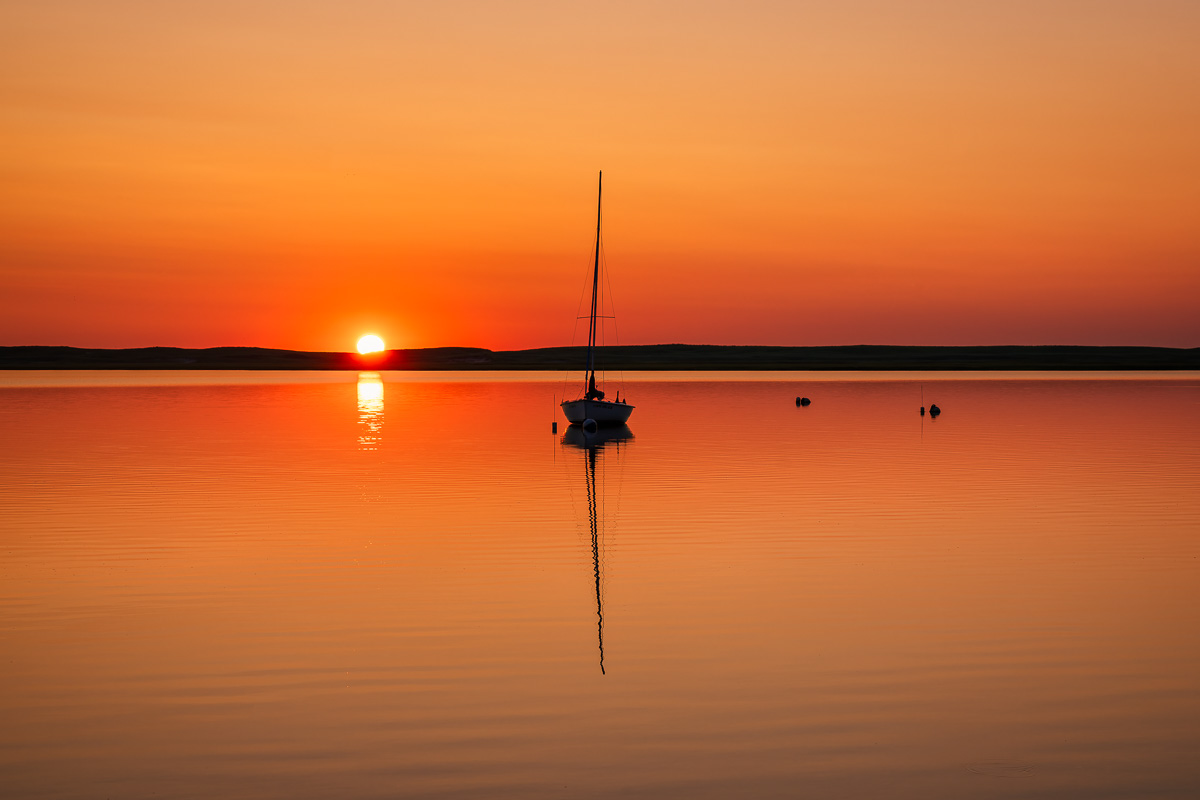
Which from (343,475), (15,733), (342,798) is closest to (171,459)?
(343,475)

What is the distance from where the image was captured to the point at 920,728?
11.1m

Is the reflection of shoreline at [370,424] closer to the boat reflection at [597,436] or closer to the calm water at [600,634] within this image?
the boat reflection at [597,436]

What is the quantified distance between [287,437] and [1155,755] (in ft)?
140

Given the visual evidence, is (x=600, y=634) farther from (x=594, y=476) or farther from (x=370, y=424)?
(x=370, y=424)

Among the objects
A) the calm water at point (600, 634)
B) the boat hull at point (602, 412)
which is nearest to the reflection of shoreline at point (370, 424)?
the boat hull at point (602, 412)

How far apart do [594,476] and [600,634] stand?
19.8 metres

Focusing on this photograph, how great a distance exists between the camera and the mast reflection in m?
17.0

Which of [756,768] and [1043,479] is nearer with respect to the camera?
[756,768]

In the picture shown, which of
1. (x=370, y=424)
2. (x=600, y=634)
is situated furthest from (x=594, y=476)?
(x=370, y=424)

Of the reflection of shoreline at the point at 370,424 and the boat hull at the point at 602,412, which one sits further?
the boat hull at the point at 602,412

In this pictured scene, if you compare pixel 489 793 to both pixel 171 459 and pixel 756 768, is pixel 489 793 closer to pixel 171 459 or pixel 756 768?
pixel 756 768

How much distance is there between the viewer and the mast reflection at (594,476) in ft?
55.8

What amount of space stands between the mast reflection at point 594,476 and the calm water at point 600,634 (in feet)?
0.43

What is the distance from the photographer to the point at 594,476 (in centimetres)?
3469
